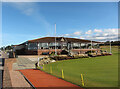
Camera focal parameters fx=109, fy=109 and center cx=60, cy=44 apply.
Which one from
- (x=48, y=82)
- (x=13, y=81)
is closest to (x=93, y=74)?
(x=48, y=82)

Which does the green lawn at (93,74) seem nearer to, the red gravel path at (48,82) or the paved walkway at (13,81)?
the red gravel path at (48,82)

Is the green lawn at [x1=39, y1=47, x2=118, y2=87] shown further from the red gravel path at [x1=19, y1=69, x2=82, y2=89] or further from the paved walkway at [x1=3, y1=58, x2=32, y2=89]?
the paved walkway at [x1=3, y1=58, x2=32, y2=89]

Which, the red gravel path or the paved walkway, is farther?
the paved walkway

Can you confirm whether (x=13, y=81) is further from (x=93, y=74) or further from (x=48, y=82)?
(x=93, y=74)

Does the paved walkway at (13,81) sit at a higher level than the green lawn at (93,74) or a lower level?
lower

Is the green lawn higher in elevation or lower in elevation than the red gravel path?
higher

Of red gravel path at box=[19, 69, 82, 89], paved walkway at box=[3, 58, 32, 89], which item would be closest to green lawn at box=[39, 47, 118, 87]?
red gravel path at box=[19, 69, 82, 89]

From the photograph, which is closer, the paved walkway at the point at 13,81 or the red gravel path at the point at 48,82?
the red gravel path at the point at 48,82

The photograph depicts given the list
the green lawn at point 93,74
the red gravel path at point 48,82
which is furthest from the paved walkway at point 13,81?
the green lawn at point 93,74

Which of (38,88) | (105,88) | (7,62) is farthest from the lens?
(7,62)

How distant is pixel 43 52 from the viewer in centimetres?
4391

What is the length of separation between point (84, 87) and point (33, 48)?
40.6 meters

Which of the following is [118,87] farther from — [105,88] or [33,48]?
[33,48]

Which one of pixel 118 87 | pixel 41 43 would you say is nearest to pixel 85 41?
pixel 41 43
